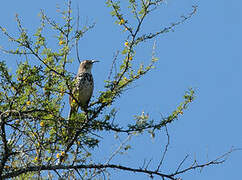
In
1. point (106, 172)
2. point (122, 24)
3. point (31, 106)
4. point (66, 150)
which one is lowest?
point (106, 172)

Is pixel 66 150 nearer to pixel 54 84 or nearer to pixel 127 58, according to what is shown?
pixel 54 84

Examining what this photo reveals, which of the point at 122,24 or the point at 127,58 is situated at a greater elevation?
the point at 122,24

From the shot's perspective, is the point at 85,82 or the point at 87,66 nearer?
the point at 85,82

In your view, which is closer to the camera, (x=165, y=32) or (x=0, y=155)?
(x=0, y=155)

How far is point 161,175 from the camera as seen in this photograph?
570 centimetres

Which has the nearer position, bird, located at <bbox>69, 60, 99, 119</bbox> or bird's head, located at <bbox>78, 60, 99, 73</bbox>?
bird, located at <bbox>69, 60, 99, 119</bbox>

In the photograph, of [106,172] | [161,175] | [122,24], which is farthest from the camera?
[122,24]

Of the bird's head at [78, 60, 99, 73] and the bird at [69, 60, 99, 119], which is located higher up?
the bird's head at [78, 60, 99, 73]

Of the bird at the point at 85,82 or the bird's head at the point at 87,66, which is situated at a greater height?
the bird's head at the point at 87,66

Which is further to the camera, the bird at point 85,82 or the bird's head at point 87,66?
the bird's head at point 87,66

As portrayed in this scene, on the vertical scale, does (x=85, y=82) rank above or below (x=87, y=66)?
below

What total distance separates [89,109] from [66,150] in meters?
0.63

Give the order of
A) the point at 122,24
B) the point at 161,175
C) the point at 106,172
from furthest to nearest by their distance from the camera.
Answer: the point at 122,24 → the point at 161,175 → the point at 106,172

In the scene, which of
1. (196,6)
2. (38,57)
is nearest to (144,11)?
(196,6)
